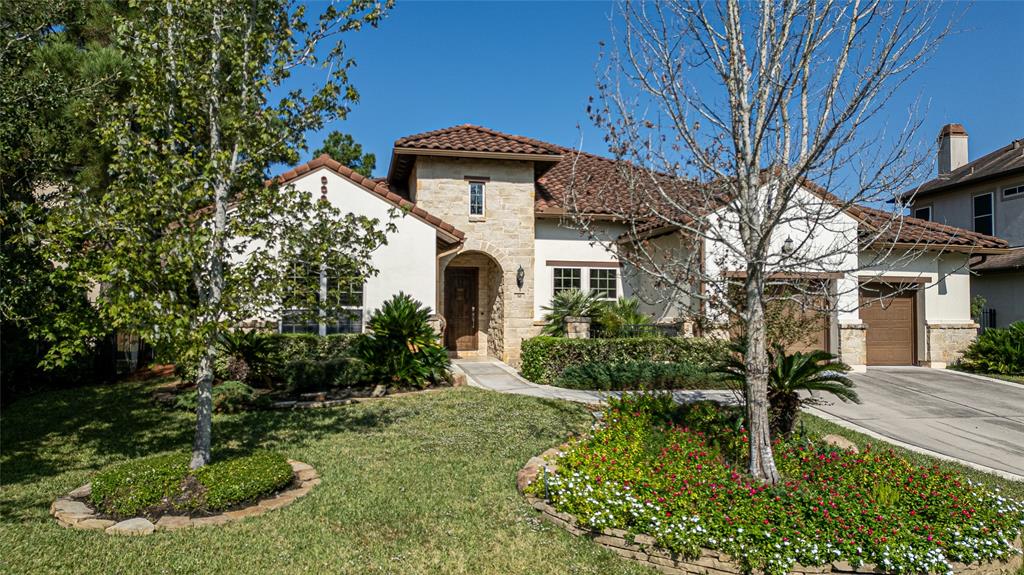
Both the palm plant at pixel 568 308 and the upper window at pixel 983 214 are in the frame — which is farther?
the upper window at pixel 983 214

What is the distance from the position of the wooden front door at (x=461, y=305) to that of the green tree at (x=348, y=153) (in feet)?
32.9

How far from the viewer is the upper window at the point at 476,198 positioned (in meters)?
15.6

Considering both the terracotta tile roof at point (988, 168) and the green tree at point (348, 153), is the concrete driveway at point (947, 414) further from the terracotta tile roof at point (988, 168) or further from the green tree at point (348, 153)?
the green tree at point (348, 153)

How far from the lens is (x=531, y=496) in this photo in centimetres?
549

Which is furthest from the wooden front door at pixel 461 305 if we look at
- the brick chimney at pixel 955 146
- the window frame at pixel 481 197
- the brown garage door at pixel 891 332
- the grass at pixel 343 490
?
the brick chimney at pixel 955 146

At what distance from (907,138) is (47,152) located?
9688 mm

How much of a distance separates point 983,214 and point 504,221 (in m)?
17.0

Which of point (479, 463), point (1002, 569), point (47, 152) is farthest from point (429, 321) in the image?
point (1002, 569)

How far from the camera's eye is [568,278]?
53.3ft

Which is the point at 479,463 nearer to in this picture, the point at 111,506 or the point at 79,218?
the point at 111,506

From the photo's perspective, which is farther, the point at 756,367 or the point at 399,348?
the point at 399,348

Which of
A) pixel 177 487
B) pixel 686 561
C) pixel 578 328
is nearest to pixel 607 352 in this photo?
pixel 578 328

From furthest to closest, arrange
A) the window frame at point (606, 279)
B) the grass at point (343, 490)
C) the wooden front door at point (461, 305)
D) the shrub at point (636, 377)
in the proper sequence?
the wooden front door at point (461, 305), the window frame at point (606, 279), the shrub at point (636, 377), the grass at point (343, 490)

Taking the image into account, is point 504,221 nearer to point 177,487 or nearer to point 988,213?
point 177,487
